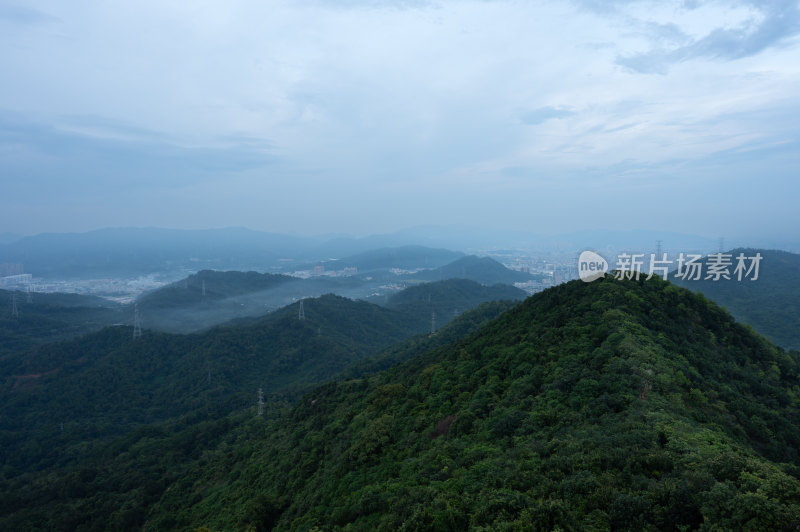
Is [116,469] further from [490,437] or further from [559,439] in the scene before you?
[559,439]

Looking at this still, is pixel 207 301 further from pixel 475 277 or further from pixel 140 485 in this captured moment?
pixel 475 277

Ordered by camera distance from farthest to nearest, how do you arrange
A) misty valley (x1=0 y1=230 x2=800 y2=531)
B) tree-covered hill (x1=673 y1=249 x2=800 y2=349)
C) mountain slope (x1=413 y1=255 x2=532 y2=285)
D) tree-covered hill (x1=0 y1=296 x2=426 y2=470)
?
mountain slope (x1=413 y1=255 x2=532 y2=285)
tree-covered hill (x1=673 y1=249 x2=800 y2=349)
tree-covered hill (x1=0 y1=296 x2=426 y2=470)
misty valley (x1=0 y1=230 x2=800 y2=531)

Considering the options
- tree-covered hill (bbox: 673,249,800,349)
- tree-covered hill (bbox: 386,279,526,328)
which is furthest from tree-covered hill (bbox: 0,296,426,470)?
tree-covered hill (bbox: 673,249,800,349)

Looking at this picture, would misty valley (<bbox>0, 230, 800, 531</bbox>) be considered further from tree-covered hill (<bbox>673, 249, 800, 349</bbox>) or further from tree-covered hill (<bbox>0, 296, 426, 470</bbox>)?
tree-covered hill (<bbox>673, 249, 800, 349</bbox>)

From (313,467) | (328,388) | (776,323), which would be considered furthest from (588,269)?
(776,323)

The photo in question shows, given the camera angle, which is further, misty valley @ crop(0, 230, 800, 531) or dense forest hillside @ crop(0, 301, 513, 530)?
dense forest hillside @ crop(0, 301, 513, 530)

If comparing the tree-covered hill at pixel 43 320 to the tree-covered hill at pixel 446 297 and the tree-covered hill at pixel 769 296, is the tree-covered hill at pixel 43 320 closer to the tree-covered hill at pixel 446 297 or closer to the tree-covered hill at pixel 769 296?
the tree-covered hill at pixel 446 297

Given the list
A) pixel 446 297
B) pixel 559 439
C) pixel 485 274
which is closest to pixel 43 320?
pixel 446 297
